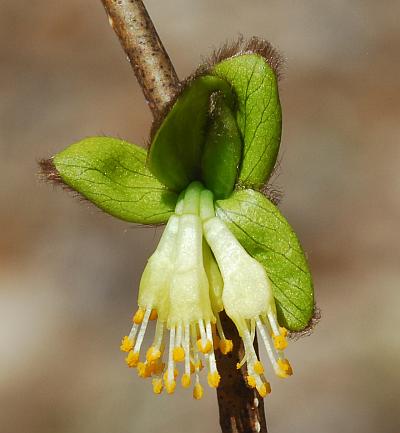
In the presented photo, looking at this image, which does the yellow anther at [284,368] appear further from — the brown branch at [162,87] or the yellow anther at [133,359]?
the yellow anther at [133,359]

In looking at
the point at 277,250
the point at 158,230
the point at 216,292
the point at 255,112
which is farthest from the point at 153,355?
the point at 158,230

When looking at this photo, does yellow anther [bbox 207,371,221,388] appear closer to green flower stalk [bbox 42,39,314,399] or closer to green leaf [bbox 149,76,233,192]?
green flower stalk [bbox 42,39,314,399]

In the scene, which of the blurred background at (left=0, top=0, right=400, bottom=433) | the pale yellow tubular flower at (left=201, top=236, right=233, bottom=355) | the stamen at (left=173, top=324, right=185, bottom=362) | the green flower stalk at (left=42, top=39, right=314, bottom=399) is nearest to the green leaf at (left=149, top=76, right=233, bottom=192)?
the green flower stalk at (left=42, top=39, right=314, bottom=399)

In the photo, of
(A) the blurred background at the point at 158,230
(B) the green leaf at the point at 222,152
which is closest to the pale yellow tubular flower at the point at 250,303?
(B) the green leaf at the point at 222,152

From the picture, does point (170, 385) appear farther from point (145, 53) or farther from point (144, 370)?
point (145, 53)

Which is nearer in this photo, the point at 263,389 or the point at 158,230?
the point at 263,389

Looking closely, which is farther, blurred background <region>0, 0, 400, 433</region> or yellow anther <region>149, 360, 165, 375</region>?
blurred background <region>0, 0, 400, 433</region>

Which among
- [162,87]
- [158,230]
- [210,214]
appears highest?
[158,230]

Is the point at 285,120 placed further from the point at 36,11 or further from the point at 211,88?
the point at 211,88
